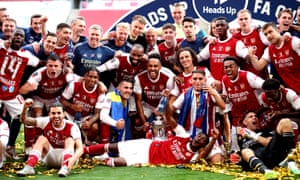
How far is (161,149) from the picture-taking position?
7.40m

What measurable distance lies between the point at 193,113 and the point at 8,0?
1068cm

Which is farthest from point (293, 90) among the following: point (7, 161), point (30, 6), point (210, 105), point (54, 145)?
point (30, 6)

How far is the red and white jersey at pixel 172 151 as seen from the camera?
7297 mm

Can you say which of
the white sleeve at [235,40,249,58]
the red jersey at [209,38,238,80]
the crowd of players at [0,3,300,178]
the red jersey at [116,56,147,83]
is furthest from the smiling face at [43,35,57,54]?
the white sleeve at [235,40,249,58]

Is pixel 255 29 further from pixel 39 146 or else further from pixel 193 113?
pixel 39 146

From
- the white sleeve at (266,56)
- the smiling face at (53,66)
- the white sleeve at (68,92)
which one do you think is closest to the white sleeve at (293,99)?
the white sleeve at (266,56)

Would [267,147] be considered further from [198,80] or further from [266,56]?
[266,56]

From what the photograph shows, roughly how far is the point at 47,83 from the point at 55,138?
3.54 ft

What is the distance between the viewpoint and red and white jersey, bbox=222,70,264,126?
7.48m

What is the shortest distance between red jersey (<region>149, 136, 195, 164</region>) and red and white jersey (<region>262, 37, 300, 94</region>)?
4.59ft

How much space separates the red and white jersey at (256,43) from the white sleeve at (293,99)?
0.84m

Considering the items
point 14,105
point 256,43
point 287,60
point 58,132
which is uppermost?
point 256,43

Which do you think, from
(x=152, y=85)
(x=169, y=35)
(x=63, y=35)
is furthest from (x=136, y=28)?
(x=63, y=35)

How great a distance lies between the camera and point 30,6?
52.9ft
